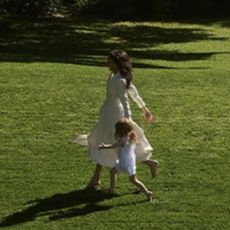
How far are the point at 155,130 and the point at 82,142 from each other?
300cm

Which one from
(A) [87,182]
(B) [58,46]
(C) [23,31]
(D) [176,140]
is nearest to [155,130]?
(D) [176,140]

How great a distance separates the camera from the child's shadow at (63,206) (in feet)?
25.2

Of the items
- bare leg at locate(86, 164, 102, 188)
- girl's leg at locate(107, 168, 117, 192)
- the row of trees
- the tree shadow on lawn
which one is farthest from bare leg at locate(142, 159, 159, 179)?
the row of trees

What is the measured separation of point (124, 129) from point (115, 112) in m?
0.36

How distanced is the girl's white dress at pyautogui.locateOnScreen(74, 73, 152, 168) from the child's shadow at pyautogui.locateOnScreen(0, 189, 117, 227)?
0.35 meters

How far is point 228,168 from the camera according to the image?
30.9 feet

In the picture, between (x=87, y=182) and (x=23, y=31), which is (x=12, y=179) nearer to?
(x=87, y=182)

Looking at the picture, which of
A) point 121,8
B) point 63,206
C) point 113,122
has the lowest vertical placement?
point 121,8

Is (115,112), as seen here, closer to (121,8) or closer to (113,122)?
(113,122)

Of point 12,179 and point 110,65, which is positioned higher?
point 110,65

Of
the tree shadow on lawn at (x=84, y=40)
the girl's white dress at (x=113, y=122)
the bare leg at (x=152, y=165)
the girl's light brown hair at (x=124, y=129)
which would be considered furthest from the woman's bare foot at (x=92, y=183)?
the tree shadow on lawn at (x=84, y=40)

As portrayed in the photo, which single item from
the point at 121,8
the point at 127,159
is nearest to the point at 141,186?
the point at 127,159

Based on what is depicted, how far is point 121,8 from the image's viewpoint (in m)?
36.8

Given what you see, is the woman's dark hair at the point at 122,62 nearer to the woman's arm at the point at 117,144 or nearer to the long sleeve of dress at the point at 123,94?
the long sleeve of dress at the point at 123,94
